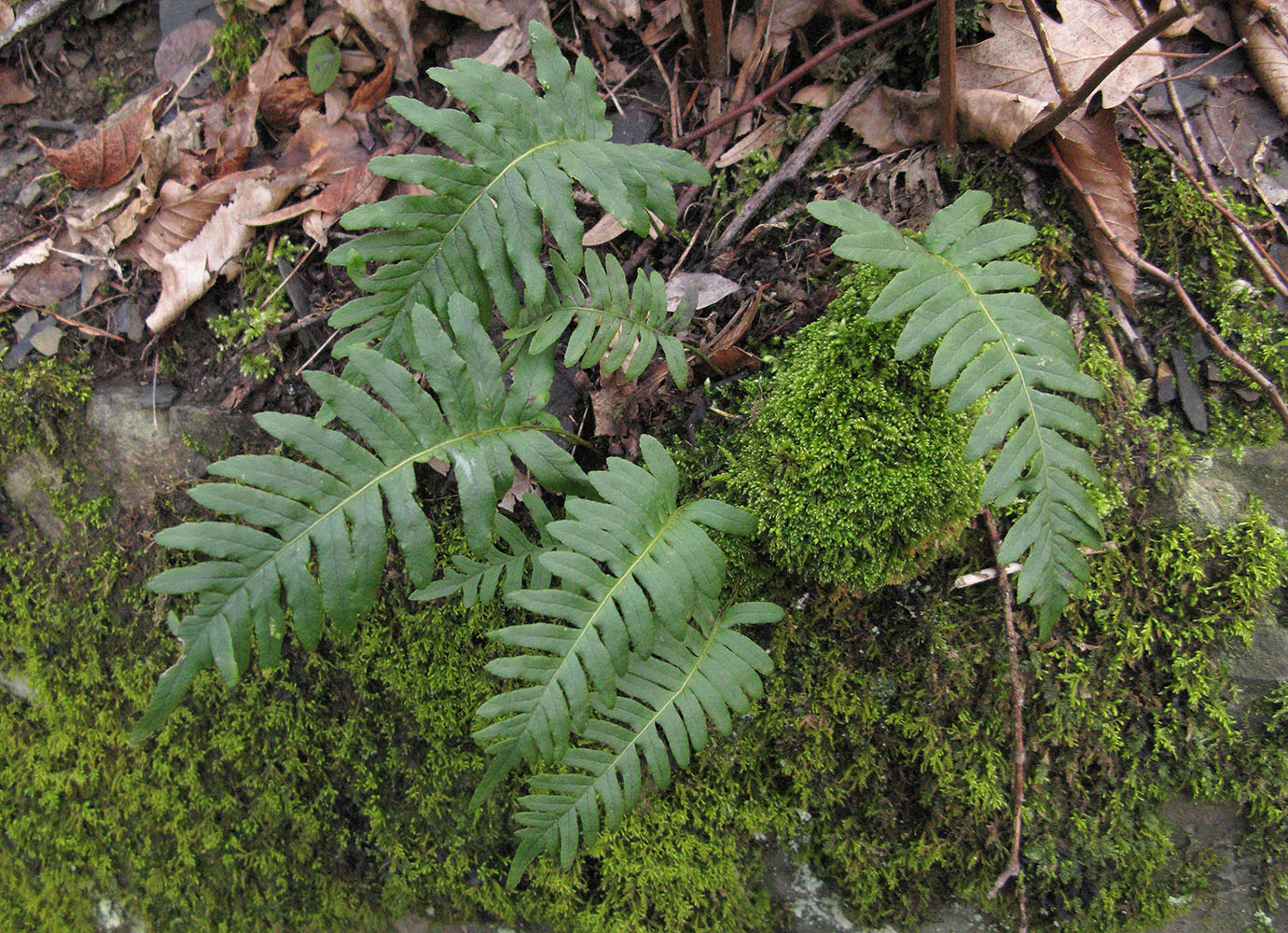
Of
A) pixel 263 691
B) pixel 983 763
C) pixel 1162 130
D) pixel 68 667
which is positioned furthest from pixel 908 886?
pixel 68 667

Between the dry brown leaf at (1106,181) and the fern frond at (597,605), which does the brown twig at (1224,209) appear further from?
the fern frond at (597,605)

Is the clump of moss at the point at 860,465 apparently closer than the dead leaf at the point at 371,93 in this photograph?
Yes

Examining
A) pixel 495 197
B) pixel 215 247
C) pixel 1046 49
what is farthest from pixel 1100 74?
pixel 215 247

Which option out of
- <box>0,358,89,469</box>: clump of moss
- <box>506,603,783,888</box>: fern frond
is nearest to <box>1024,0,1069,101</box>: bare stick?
<box>506,603,783,888</box>: fern frond

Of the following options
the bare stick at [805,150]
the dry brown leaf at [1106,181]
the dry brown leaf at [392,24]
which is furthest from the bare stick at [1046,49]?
the dry brown leaf at [392,24]

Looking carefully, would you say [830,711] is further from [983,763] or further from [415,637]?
[415,637]

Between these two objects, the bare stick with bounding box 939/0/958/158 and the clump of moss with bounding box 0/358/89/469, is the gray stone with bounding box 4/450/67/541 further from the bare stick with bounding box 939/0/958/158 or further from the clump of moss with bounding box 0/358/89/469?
the bare stick with bounding box 939/0/958/158
